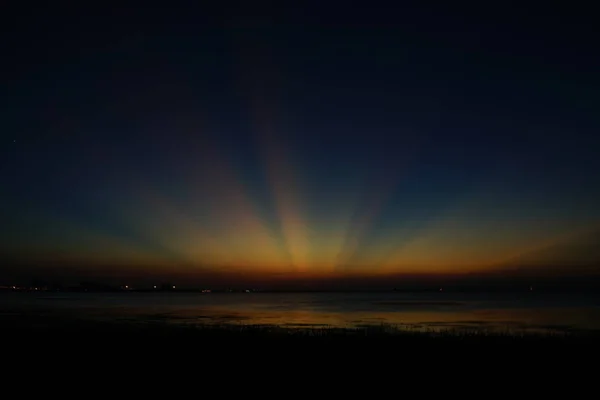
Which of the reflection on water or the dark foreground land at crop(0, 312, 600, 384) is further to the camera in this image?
the reflection on water

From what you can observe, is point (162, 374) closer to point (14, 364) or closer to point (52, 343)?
point (14, 364)

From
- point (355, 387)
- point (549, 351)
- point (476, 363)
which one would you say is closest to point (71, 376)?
point (355, 387)

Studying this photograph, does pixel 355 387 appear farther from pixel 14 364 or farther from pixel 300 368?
pixel 14 364

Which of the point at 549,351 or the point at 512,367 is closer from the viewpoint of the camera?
the point at 512,367

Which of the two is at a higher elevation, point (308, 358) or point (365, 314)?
point (308, 358)

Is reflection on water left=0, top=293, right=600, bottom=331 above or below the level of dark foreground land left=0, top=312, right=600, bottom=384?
below

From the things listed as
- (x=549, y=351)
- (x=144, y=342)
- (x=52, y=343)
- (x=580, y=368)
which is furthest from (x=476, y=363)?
(x=52, y=343)

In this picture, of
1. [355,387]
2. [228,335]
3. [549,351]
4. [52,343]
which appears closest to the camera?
[355,387]

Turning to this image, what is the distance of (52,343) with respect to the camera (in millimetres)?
26531

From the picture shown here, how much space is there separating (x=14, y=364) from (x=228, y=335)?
13.0m

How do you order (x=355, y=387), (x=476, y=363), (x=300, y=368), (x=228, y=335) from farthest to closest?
(x=228, y=335), (x=476, y=363), (x=300, y=368), (x=355, y=387)

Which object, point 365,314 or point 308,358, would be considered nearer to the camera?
point 308,358

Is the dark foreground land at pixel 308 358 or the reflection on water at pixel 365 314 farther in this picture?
the reflection on water at pixel 365 314

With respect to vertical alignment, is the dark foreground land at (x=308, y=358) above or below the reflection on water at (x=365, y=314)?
above
